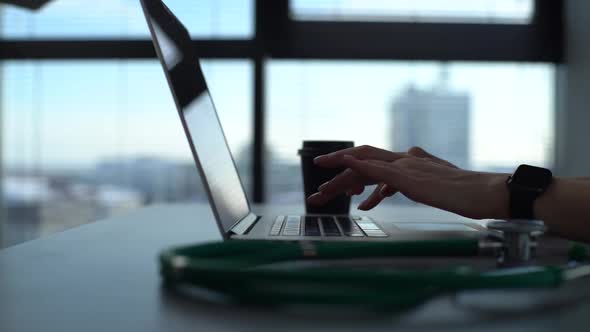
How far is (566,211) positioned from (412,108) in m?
1.94

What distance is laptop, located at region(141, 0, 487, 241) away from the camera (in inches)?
23.3

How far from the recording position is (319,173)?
1000 mm

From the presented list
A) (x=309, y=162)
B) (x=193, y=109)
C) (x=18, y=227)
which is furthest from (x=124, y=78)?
(x=193, y=109)

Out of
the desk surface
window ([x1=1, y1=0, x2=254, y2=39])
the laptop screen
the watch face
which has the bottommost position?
the desk surface

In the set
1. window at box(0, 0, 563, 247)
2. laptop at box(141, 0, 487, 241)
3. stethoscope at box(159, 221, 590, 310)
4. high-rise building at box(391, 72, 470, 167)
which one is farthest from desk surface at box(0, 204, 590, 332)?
high-rise building at box(391, 72, 470, 167)

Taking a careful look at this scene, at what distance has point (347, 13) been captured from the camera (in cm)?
250

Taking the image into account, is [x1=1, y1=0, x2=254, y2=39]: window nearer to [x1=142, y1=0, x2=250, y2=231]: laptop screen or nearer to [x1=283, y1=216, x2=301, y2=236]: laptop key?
[x1=142, y1=0, x2=250, y2=231]: laptop screen

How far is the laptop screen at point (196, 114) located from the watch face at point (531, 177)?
39cm

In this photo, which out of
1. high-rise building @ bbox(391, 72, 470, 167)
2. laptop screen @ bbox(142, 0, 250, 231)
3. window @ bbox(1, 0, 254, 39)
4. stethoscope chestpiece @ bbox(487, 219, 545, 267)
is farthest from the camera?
high-rise building @ bbox(391, 72, 470, 167)

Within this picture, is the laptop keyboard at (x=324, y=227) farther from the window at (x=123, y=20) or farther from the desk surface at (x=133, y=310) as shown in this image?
the window at (x=123, y=20)

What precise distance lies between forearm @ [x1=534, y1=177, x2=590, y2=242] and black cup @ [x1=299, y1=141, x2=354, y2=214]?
1.29ft

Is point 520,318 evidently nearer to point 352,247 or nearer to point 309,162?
point 352,247

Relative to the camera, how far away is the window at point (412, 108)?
2.50m

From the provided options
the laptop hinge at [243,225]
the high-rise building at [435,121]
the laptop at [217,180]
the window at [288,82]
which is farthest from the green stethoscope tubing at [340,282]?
the high-rise building at [435,121]
